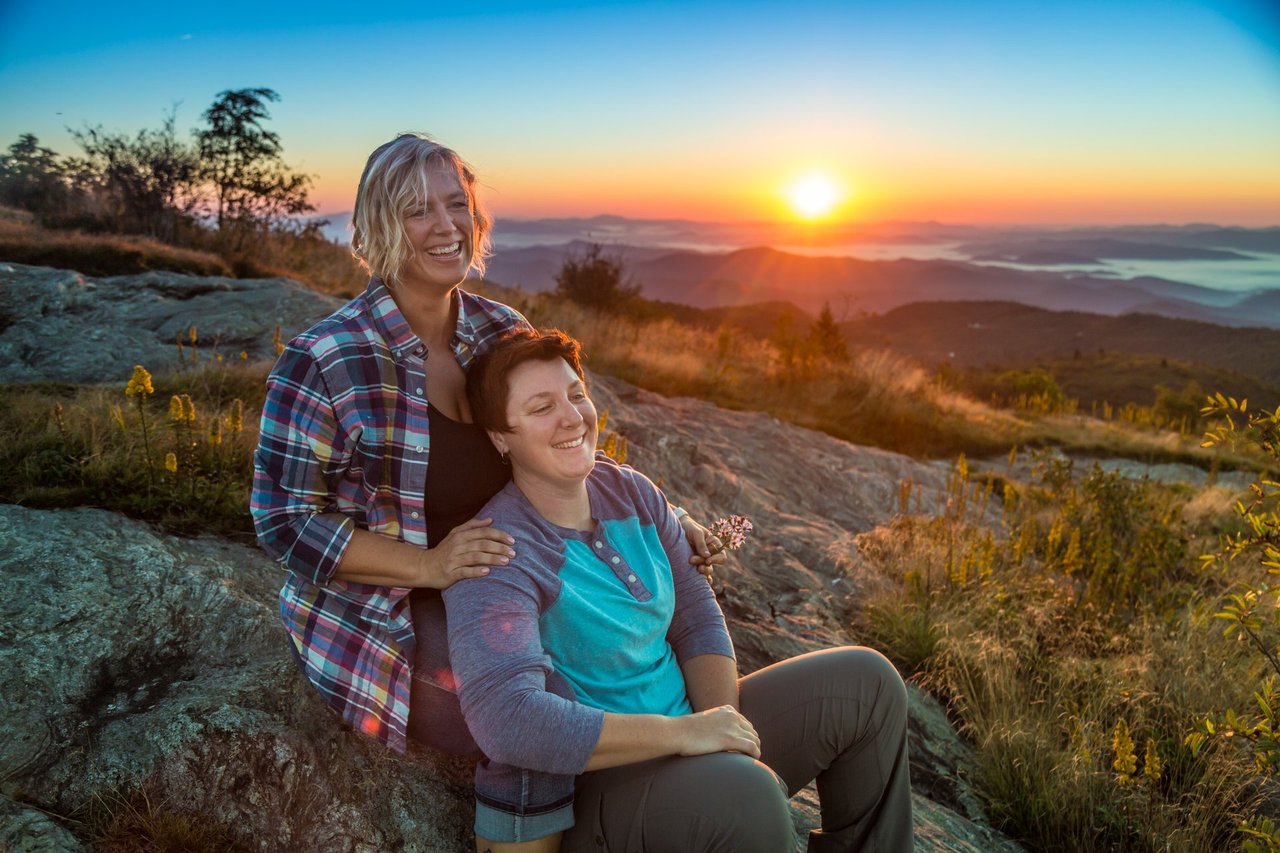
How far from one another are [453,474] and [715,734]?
99cm

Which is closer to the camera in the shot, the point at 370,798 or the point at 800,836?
the point at 370,798

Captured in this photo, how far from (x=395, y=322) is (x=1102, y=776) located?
10.4ft

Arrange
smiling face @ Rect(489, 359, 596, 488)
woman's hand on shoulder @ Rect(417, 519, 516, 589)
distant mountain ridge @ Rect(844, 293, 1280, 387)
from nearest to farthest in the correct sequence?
woman's hand on shoulder @ Rect(417, 519, 516, 589) → smiling face @ Rect(489, 359, 596, 488) → distant mountain ridge @ Rect(844, 293, 1280, 387)

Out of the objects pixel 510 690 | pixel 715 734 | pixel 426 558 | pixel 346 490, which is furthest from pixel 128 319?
pixel 715 734

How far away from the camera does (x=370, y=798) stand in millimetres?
2232

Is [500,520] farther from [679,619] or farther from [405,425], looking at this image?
[679,619]

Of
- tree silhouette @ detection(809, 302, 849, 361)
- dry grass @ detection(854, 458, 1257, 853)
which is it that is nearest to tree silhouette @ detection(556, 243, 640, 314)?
tree silhouette @ detection(809, 302, 849, 361)

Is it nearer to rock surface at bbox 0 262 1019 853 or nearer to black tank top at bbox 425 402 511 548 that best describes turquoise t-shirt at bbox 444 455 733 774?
black tank top at bbox 425 402 511 548

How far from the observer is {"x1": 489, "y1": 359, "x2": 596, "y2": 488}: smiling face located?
87.0 inches

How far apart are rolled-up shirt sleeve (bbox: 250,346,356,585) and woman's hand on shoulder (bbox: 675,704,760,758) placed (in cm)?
96

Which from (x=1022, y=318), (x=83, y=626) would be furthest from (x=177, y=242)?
(x=1022, y=318)

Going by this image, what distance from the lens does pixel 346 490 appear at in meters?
2.21

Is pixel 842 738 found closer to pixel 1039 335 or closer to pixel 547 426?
pixel 547 426

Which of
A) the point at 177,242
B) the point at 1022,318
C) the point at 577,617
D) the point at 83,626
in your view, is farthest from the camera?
the point at 1022,318
